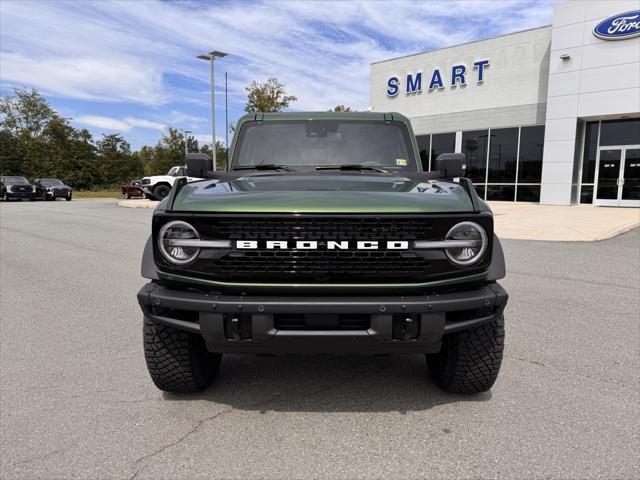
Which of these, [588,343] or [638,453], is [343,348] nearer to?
[638,453]

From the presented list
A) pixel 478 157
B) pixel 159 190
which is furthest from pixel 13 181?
pixel 478 157

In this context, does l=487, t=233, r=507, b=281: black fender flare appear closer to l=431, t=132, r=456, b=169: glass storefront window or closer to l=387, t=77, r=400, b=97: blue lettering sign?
l=431, t=132, r=456, b=169: glass storefront window

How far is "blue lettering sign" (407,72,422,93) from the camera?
25.2 metres

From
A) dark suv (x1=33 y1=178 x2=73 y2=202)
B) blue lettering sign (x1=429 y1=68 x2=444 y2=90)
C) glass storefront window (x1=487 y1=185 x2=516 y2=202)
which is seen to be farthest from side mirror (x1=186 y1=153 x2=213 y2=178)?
dark suv (x1=33 y1=178 x2=73 y2=202)

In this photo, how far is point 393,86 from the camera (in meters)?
26.4

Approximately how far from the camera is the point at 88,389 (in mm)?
3082

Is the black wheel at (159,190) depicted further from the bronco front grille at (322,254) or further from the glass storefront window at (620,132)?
the bronco front grille at (322,254)

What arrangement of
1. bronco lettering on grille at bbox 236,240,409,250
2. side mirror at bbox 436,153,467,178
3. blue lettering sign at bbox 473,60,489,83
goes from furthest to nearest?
blue lettering sign at bbox 473,60,489,83 → side mirror at bbox 436,153,467,178 → bronco lettering on grille at bbox 236,240,409,250

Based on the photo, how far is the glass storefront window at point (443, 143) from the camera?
2436cm

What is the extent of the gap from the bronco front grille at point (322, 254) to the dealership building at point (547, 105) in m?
18.8

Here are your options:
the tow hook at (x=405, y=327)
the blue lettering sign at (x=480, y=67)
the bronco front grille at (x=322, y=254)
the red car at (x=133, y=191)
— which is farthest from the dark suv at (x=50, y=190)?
the tow hook at (x=405, y=327)

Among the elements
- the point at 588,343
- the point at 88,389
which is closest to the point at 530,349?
the point at 588,343

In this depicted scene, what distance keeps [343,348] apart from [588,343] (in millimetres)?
2685

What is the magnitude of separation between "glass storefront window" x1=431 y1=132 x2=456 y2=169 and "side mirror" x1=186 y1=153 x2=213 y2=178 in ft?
72.9
